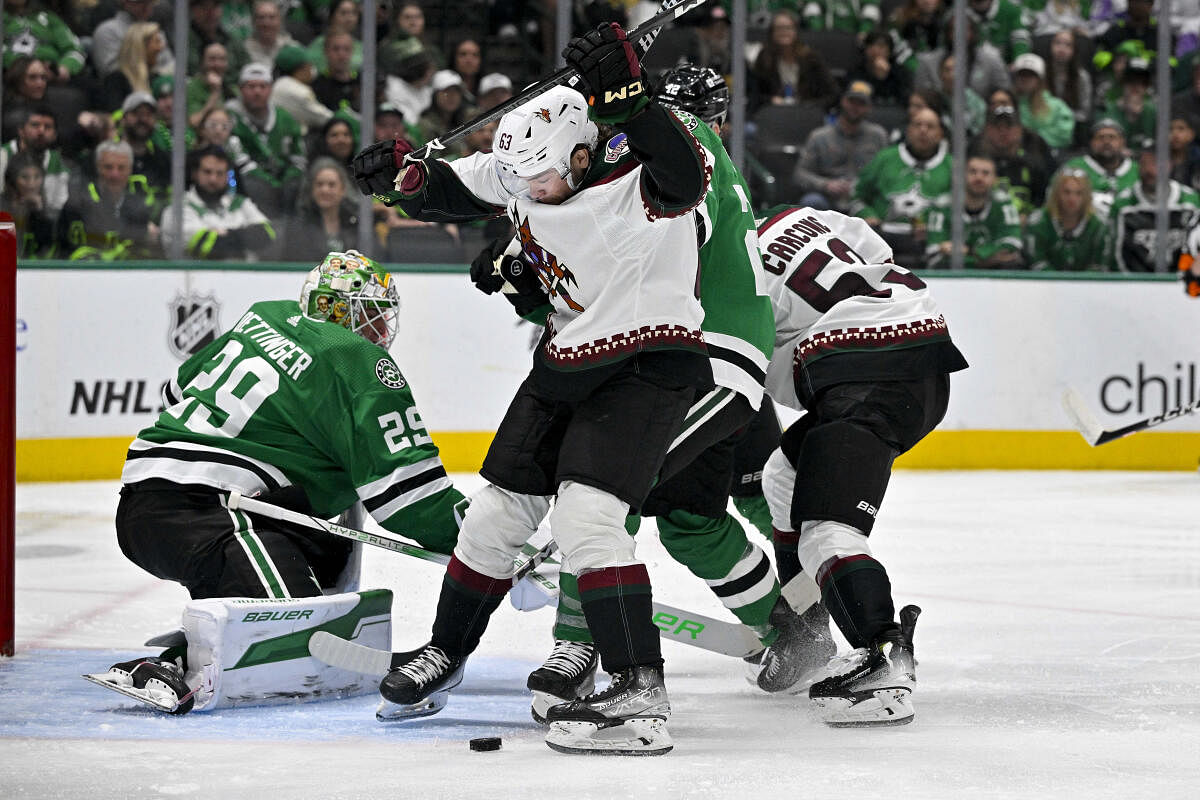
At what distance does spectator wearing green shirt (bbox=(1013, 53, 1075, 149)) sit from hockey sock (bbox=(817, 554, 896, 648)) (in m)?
5.00

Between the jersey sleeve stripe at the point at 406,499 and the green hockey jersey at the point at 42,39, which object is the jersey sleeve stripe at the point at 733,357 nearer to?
the jersey sleeve stripe at the point at 406,499

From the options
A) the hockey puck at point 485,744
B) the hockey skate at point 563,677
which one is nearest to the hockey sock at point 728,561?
the hockey skate at point 563,677

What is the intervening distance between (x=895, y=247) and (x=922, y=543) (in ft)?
8.33

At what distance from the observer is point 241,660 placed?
2713 mm

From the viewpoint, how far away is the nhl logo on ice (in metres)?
6.24

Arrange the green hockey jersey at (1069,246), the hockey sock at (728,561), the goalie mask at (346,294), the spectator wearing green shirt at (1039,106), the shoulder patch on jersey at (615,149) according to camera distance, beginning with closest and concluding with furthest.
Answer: the shoulder patch on jersey at (615,149) < the hockey sock at (728,561) < the goalie mask at (346,294) < the green hockey jersey at (1069,246) < the spectator wearing green shirt at (1039,106)

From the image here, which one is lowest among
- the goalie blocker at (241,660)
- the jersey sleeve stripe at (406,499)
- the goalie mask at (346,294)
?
the goalie blocker at (241,660)

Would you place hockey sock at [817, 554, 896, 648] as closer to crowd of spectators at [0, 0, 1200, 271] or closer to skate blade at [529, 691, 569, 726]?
skate blade at [529, 691, 569, 726]

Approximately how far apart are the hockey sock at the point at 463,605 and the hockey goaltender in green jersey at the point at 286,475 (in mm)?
224

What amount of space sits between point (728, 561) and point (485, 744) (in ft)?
2.34

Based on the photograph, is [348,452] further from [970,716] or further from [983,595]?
[983,595]

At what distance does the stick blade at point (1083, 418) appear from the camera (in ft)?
18.1

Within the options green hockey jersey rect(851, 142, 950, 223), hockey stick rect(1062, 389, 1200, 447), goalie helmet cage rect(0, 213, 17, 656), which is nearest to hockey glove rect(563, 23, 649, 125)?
goalie helmet cage rect(0, 213, 17, 656)

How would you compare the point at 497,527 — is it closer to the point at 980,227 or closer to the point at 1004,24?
the point at 980,227
